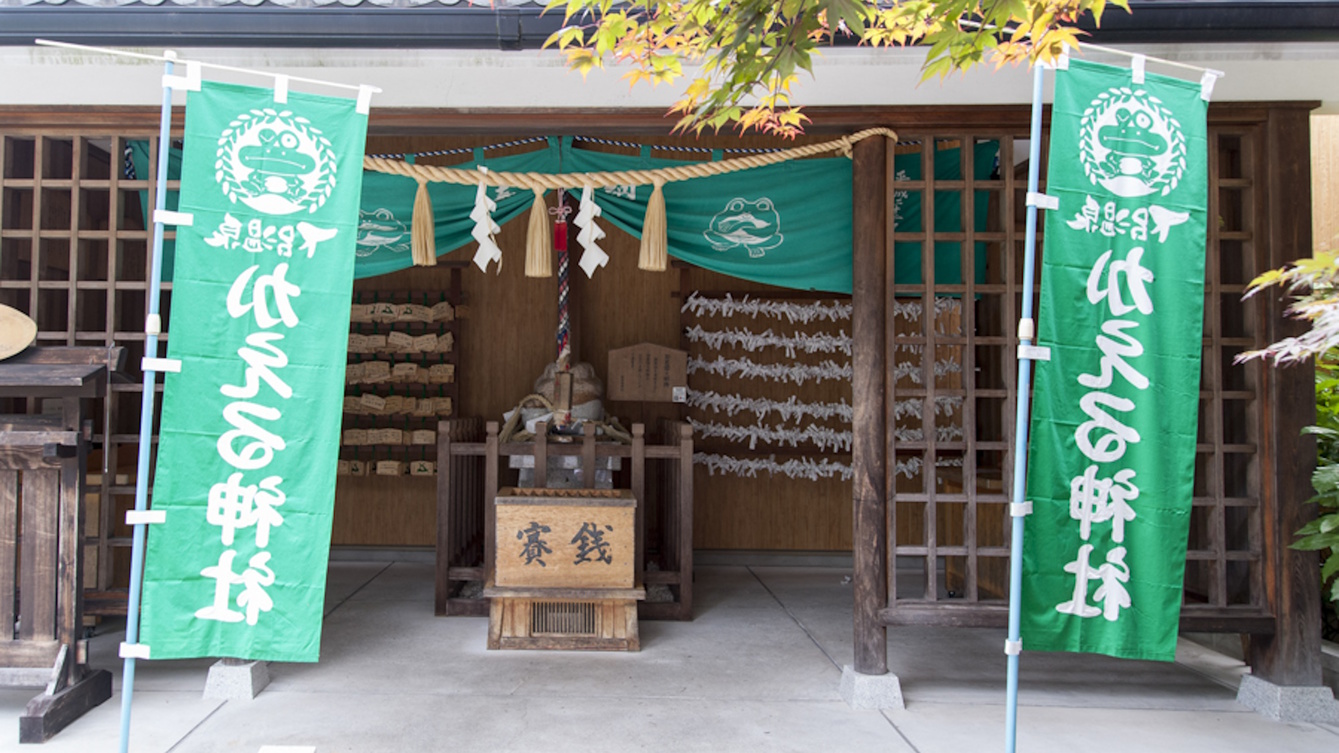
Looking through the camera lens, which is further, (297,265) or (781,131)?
(781,131)

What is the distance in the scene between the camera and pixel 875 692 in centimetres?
476

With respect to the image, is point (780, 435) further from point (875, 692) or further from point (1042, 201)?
point (1042, 201)

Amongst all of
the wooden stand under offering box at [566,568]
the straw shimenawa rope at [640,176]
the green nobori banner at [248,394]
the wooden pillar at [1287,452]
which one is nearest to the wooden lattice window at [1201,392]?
the wooden pillar at [1287,452]

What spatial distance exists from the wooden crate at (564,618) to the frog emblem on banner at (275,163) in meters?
2.90

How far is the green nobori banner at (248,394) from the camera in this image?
3.71 meters

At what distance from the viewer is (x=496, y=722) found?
14.6ft

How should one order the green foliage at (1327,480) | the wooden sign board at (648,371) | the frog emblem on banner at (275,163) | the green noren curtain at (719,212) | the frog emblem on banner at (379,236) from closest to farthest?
1. the frog emblem on banner at (275,163)
2. the green foliage at (1327,480)
3. the green noren curtain at (719,212)
4. the frog emblem on banner at (379,236)
5. the wooden sign board at (648,371)

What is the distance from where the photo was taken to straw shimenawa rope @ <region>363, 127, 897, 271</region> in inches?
206

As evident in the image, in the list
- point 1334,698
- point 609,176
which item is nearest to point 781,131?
point 609,176

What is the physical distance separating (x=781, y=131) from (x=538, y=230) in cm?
204

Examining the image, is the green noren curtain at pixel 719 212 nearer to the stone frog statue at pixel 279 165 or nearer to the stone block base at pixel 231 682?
the stone frog statue at pixel 279 165

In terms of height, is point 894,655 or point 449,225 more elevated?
point 449,225

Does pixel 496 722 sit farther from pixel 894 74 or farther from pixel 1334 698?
pixel 1334 698

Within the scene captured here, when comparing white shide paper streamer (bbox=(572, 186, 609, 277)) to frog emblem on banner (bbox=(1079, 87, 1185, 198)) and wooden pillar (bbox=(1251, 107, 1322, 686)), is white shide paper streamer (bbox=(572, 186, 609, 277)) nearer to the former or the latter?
frog emblem on banner (bbox=(1079, 87, 1185, 198))
